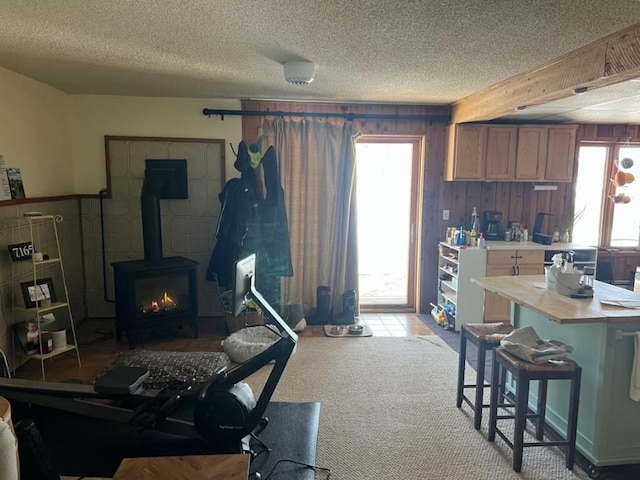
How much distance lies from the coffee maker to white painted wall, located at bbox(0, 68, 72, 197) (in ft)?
15.3

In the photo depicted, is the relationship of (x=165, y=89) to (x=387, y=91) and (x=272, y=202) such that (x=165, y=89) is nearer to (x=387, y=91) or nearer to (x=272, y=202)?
(x=272, y=202)

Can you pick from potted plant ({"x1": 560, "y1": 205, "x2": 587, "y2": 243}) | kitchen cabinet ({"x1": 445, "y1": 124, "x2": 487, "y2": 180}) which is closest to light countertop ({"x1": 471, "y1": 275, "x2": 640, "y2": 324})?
kitchen cabinet ({"x1": 445, "y1": 124, "x2": 487, "y2": 180})

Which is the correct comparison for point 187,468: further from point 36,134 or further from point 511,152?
point 511,152

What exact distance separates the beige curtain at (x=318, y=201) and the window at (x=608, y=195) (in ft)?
9.85

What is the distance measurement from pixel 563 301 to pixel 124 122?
14.5 ft

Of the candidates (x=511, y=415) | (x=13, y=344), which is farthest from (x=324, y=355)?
(x=13, y=344)

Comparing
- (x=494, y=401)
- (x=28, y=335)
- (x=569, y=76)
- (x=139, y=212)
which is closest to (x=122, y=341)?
(x=28, y=335)

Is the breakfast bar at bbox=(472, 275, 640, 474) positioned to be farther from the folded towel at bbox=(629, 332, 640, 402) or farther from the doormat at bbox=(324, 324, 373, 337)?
the doormat at bbox=(324, 324, 373, 337)

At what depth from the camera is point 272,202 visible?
4.58m

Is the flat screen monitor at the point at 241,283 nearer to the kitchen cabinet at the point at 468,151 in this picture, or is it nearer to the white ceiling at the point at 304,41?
the white ceiling at the point at 304,41

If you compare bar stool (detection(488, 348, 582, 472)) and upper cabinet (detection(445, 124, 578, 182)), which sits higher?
upper cabinet (detection(445, 124, 578, 182))

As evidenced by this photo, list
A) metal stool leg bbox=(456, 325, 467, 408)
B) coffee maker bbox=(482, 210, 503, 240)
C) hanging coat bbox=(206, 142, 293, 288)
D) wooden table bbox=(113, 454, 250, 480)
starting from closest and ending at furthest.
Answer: wooden table bbox=(113, 454, 250, 480)
metal stool leg bbox=(456, 325, 467, 408)
hanging coat bbox=(206, 142, 293, 288)
coffee maker bbox=(482, 210, 503, 240)

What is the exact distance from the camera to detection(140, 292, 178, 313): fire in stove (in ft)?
13.5

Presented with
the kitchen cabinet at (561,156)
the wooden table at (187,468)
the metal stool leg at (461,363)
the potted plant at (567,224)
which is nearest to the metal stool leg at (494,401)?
the metal stool leg at (461,363)
